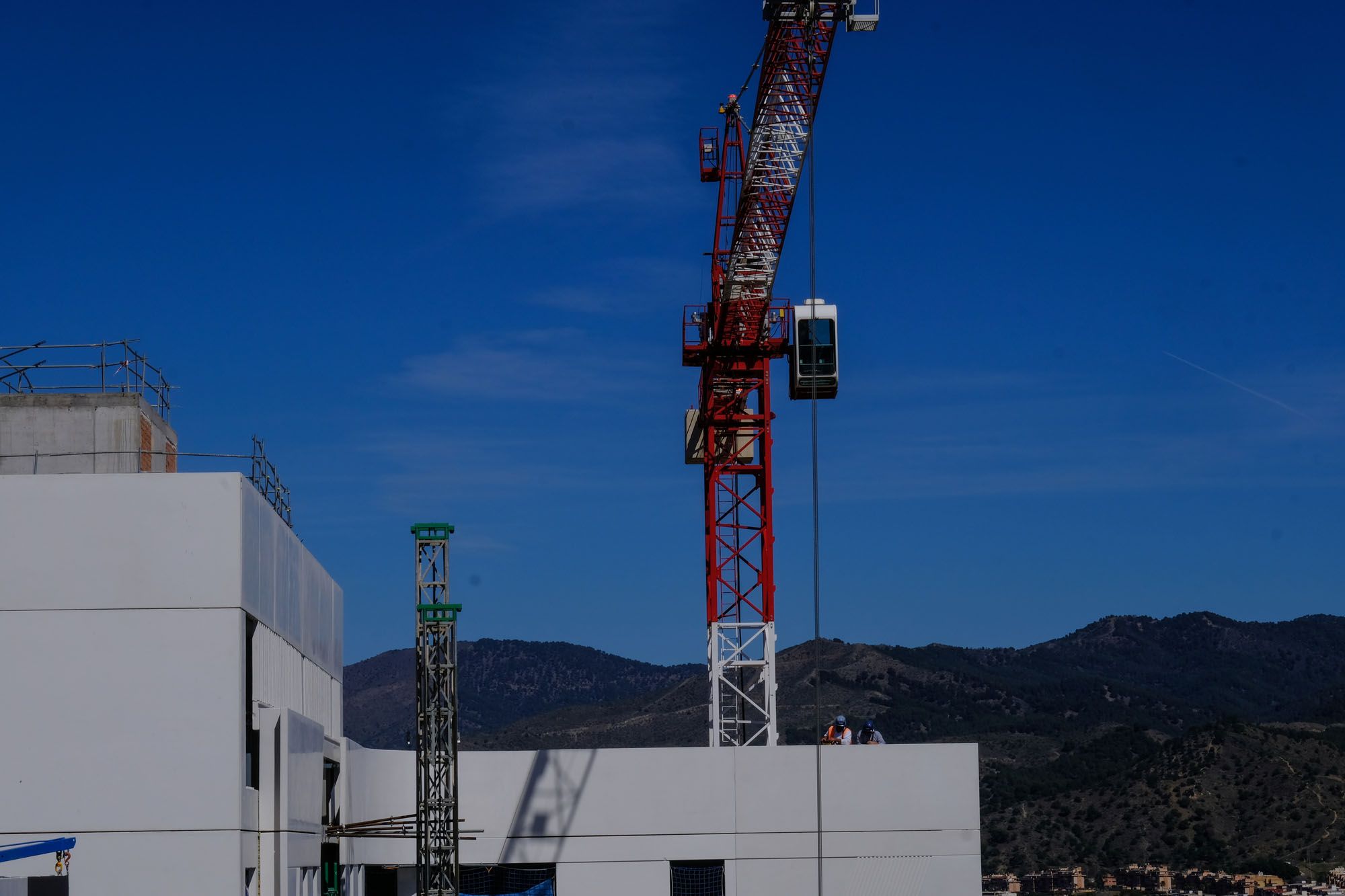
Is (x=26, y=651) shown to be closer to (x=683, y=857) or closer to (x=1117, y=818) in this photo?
(x=683, y=857)

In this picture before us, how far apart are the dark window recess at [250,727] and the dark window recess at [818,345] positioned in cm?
2480

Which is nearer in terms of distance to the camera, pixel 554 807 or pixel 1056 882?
pixel 554 807

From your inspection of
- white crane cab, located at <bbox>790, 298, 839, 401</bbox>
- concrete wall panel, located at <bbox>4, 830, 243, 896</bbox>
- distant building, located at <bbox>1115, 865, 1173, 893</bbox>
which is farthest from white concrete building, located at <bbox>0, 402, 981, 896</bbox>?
distant building, located at <bbox>1115, 865, 1173, 893</bbox>

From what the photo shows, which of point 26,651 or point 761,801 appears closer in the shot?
point 26,651

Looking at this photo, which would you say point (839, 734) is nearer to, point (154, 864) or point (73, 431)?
point (73, 431)

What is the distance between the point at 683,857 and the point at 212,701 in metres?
18.2

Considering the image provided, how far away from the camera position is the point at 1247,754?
14600cm

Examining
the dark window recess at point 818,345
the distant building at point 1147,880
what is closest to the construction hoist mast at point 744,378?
the dark window recess at point 818,345

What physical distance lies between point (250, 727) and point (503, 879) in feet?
48.0

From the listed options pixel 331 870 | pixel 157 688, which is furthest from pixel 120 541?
pixel 331 870

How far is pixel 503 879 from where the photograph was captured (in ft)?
161

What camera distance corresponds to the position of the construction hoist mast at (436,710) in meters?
45.8

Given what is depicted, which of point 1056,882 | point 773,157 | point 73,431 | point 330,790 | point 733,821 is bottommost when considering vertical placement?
point 1056,882

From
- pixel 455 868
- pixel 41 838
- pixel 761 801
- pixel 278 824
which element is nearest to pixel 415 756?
pixel 455 868
